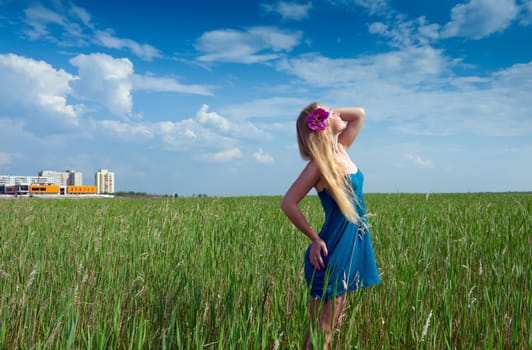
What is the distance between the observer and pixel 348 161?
235 cm

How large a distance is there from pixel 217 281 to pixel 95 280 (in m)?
1.15

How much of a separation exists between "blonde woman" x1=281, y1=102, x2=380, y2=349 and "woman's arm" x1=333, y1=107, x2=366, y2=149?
23 cm

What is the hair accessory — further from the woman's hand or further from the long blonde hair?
the woman's hand

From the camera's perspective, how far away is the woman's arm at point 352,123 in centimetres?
250

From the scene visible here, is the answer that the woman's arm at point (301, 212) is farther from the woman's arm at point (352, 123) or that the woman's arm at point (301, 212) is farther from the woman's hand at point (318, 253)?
the woman's arm at point (352, 123)

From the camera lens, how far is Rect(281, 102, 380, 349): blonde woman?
2.13 meters

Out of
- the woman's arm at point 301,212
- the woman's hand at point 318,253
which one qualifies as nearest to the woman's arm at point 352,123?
the woman's arm at point 301,212

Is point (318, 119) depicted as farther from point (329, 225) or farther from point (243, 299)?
point (243, 299)

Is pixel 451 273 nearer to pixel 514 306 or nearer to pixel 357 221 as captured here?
pixel 514 306

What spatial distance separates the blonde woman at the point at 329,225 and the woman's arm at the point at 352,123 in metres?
0.23

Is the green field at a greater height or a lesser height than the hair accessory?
lesser

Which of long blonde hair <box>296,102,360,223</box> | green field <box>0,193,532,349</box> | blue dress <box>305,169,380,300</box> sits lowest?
green field <box>0,193,532,349</box>

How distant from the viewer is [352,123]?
2.53 m

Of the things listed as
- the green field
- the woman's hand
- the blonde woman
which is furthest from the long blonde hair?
the green field
